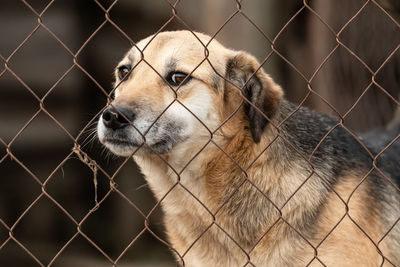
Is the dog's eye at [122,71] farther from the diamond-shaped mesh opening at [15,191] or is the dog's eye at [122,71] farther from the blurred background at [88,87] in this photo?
the diamond-shaped mesh opening at [15,191]

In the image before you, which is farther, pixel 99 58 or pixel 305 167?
pixel 99 58

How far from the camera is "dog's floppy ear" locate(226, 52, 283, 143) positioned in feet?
11.1

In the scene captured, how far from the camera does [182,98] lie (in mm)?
3455

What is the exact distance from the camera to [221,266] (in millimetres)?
3451

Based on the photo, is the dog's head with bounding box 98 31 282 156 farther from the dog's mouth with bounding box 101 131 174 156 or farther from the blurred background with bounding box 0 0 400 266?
the blurred background with bounding box 0 0 400 266

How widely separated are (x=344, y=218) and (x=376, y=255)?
286 mm

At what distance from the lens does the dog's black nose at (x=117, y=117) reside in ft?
9.98

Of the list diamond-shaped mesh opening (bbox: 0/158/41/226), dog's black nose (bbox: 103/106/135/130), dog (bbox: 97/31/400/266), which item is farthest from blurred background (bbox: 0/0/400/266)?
dog's black nose (bbox: 103/106/135/130)

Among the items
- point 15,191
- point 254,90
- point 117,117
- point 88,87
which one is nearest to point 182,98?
point 254,90

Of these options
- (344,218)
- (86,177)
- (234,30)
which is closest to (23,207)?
(86,177)

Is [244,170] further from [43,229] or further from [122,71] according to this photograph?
[43,229]

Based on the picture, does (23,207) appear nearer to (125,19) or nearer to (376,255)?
(125,19)

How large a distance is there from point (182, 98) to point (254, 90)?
1.31ft

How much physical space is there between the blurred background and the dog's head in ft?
8.50
